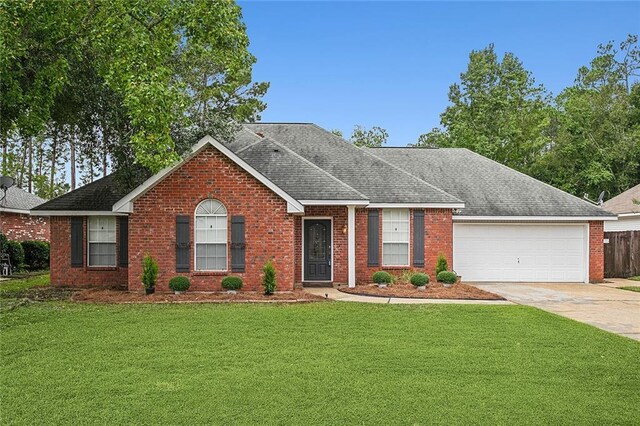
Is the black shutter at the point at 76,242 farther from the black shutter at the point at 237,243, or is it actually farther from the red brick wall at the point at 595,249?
the red brick wall at the point at 595,249

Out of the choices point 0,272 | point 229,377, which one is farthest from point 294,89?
point 229,377

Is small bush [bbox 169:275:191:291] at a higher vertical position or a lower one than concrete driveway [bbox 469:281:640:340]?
higher

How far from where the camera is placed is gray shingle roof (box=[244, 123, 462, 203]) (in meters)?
18.1

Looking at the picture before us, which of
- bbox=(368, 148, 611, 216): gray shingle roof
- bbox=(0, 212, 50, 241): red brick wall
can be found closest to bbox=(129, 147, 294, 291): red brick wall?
bbox=(368, 148, 611, 216): gray shingle roof

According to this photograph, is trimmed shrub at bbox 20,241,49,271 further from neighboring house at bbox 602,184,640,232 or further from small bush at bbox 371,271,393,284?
neighboring house at bbox 602,184,640,232

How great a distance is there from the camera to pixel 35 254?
25.8m

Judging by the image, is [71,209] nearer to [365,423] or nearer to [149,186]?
[149,186]

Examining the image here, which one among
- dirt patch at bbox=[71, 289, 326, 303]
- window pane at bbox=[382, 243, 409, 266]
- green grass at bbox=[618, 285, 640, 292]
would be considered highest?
window pane at bbox=[382, 243, 409, 266]

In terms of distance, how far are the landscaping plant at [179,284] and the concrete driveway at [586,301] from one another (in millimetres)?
8795

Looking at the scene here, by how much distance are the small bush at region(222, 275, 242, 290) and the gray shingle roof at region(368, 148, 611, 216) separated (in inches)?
351

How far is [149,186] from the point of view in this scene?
14703 millimetres

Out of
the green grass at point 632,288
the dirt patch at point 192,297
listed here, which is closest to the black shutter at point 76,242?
the dirt patch at point 192,297

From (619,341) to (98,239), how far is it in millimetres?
14824

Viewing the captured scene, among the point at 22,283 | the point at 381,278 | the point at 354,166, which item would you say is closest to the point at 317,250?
the point at 381,278
